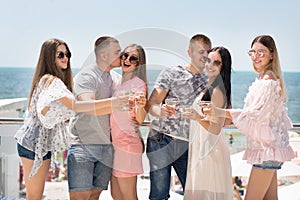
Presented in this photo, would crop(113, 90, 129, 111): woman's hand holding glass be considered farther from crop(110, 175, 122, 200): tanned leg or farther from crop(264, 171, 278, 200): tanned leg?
crop(264, 171, 278, 200): tanned leg

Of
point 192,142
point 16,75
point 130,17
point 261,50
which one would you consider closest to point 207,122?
point 192,142

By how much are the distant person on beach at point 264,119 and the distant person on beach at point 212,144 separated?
2.8 inches

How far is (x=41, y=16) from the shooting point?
24.6 metres

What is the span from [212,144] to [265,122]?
0.30 metres

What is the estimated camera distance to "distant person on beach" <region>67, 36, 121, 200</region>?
2271 millimetres

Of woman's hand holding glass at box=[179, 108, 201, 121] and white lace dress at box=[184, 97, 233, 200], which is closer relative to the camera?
woman's hand holding glass at box=[179, 108, 201, 121]

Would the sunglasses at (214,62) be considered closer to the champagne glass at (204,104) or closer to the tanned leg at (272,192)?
the champagne glass at (204,104)

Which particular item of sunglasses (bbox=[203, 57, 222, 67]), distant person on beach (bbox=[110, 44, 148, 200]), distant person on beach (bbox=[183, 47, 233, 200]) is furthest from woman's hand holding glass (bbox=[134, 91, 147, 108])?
sunglasses (bbox=[203, 57, 222, 67])

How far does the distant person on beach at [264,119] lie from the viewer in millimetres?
2254

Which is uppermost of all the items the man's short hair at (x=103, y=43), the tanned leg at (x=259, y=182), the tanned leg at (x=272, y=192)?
the man's short hair at (x=103, y=43)

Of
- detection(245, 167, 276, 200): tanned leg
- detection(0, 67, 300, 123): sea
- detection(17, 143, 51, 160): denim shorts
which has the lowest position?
detection(0, 67, 300, 123): sea

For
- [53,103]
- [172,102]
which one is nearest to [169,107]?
[172,102]

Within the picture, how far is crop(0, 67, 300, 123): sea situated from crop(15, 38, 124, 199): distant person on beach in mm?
17795

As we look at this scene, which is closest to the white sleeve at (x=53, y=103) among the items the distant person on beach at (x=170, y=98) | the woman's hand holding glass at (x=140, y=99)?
the woman's hand holding glass at (x=140, y=99)
